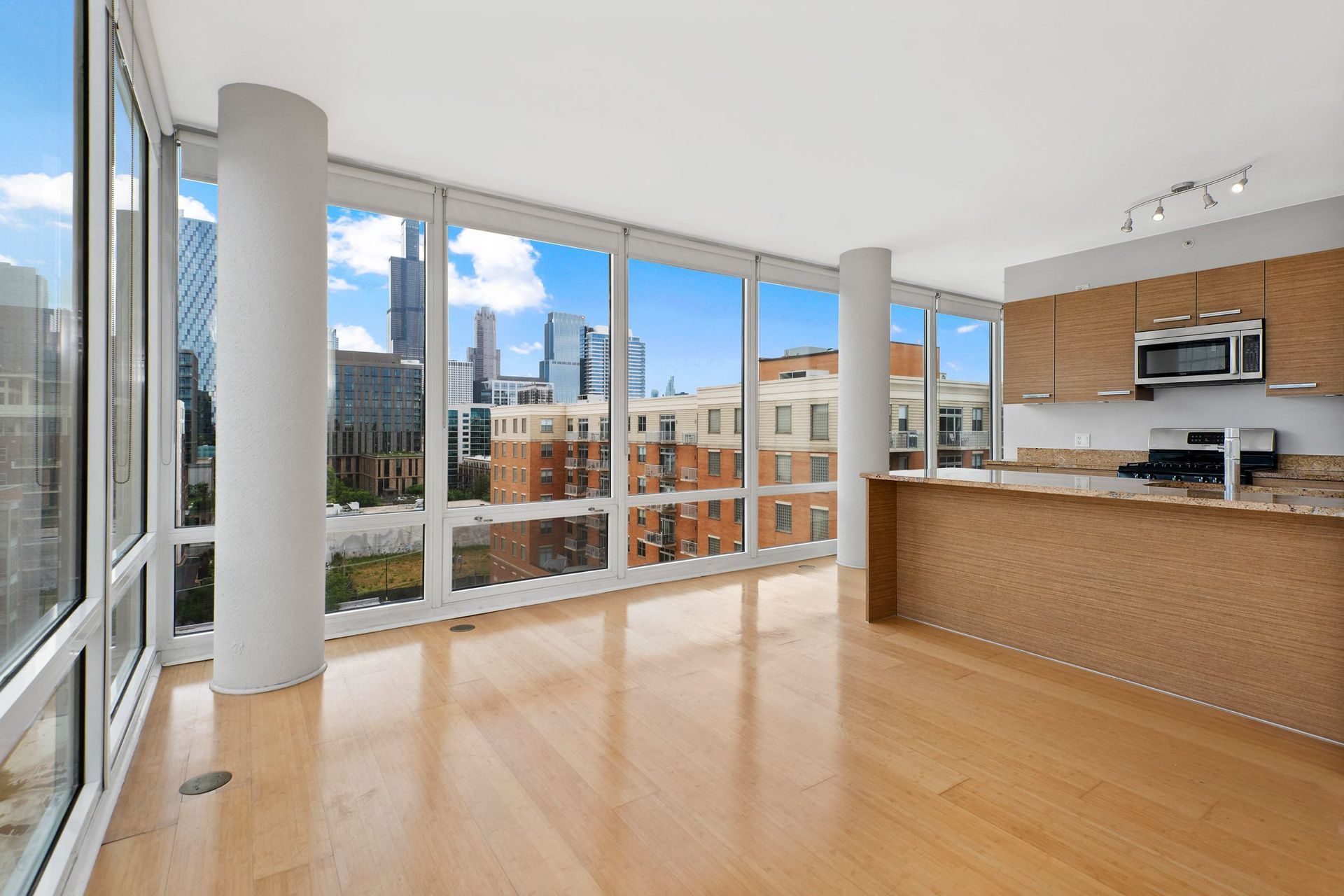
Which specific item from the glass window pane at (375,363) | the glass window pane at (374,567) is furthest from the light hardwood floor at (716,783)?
the glass window pane at (375,363)

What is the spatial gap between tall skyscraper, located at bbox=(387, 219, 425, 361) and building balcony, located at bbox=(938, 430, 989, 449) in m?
5.65

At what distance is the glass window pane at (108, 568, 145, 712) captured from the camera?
2545 millimetres

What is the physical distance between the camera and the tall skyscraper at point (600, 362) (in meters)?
4.80

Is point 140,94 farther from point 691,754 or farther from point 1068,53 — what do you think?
point 1068,53

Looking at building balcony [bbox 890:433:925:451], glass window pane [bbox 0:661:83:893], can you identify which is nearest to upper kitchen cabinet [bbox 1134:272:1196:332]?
building balcony [bbox 890:433:925:451]

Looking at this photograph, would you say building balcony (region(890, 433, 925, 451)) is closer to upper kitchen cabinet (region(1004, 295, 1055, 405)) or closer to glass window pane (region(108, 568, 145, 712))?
upper kitchen cabinet (region(1004, 295, 1055, 405))

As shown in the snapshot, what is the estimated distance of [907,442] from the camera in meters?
7.05

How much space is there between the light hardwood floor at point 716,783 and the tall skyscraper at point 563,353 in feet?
6.49

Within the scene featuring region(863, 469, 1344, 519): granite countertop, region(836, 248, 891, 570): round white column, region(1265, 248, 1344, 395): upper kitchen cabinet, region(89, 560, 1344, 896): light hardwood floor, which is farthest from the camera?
region(836, 248, 891, 570): round white column

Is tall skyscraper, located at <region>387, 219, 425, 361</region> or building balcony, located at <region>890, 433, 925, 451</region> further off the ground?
tall skyscraper, located at <region>387, 219, 425, 361</region>

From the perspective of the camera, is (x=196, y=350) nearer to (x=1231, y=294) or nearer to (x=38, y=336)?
(x=38, y=336)

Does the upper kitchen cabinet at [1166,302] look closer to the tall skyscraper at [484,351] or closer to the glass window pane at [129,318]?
the tall skyscraper at [484,351]

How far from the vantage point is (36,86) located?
1530 millimetres

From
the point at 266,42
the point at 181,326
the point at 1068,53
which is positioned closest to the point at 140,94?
the point at 266,42
